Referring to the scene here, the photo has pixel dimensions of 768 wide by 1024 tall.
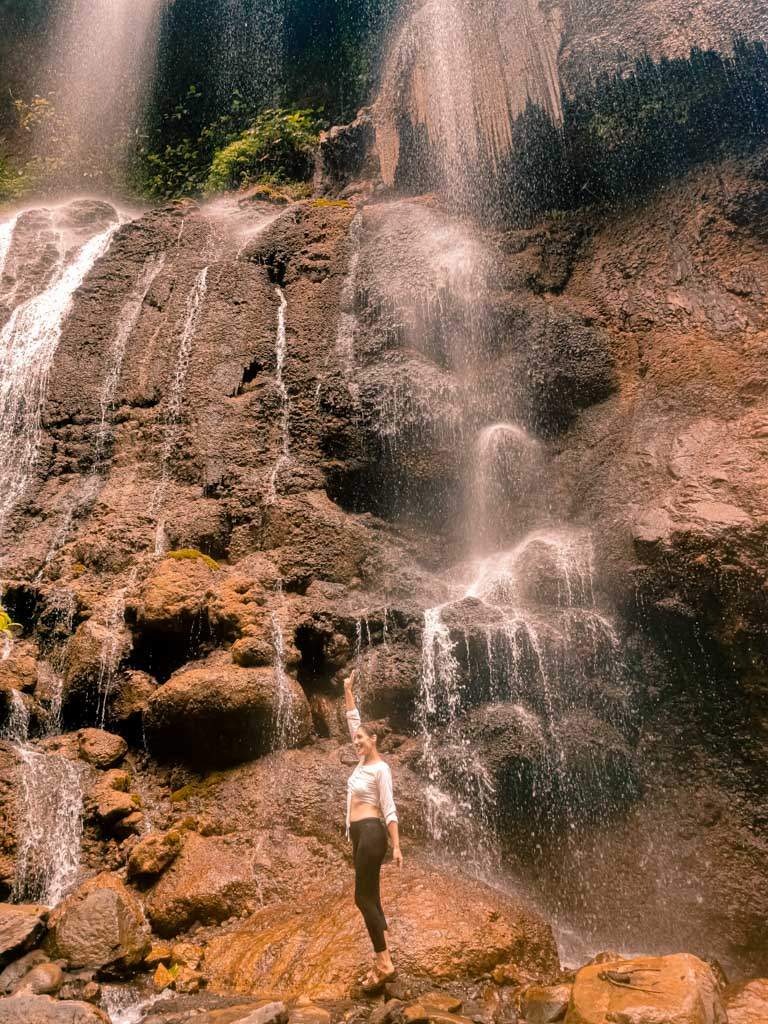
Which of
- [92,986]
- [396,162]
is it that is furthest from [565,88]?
[92,986]

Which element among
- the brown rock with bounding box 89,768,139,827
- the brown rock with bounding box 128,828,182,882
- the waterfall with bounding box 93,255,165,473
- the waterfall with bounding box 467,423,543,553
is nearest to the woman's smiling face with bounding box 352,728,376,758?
the brown rock with bounding box 128,828,182,882

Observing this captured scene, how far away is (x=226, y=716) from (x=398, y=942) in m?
3.17

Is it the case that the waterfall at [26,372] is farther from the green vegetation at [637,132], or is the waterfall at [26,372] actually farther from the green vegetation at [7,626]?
the green vegetation at [637,132]

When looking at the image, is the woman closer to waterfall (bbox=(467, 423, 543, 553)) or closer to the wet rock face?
waterfall (bbox=(467, 423, 543, 553))

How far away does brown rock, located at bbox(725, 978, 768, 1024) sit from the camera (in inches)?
182

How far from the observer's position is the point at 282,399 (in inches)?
452

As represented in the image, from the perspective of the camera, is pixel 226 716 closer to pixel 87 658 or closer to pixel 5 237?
pixel 87 658

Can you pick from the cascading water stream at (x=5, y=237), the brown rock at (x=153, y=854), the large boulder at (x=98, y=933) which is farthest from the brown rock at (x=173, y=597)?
the cascading water stream at (x=5, y=237)

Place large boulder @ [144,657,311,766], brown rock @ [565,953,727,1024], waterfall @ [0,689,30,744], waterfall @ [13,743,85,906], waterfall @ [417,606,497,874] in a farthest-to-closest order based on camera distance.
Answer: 1. waterfall @ [0,689,30,744]
2. large boulder @ [144,657,311,766]
3. waterfall @ [417,606,497,874]
4. waterfall @ [13,743,85,906]
5. brown rock @ [565,953,727,1024]

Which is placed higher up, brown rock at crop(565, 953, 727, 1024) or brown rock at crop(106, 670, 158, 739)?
brown rock at crop(106, 670, 158, 739)

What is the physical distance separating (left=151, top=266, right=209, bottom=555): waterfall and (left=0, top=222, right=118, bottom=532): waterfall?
7.95 ft

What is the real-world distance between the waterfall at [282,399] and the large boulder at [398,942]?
580 cm

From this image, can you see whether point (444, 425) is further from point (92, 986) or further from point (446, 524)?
point (92, 986)

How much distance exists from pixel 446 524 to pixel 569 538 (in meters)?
2.11
